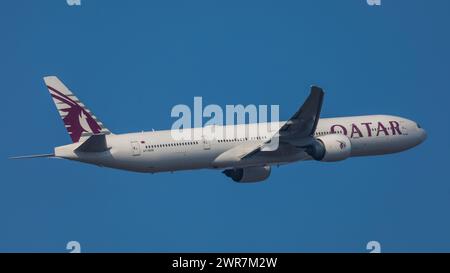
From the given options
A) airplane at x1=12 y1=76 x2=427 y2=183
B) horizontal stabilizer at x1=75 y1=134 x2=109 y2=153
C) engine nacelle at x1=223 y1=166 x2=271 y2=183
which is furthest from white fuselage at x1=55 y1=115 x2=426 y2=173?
engine nacelle at x1=223 y1=166 x2=271 y2=183

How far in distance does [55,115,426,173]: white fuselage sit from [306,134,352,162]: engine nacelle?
1544mm

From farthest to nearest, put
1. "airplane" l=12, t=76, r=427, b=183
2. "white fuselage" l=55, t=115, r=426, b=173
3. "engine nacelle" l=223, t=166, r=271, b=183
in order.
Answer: "engine nacelle" l=223, t=166, r=271, b=183
"white fuselage" l=55, t=115, r=426, b=173
"airplane" l=12, t=76, r=427, b=183

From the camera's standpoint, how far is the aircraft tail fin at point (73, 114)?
75.6 metres

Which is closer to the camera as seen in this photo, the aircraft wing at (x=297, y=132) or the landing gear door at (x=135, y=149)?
the landing gear door at (x=135, y=149)

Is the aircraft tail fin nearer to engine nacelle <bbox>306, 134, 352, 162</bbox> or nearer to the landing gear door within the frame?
the landing gear door

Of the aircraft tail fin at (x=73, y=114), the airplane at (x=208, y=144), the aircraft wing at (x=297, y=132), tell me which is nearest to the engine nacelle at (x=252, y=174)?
the airplane at (x=208, y=144)

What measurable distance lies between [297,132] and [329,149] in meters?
2.42

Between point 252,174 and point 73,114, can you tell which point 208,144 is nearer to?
point 252,174

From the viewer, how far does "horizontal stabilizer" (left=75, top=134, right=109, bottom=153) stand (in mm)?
72125

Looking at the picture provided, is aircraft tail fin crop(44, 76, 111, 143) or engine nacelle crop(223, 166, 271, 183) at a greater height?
aircraft tail fin crop(44, 76, 111, 143)

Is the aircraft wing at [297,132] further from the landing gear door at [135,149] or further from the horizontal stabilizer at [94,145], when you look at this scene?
the horizontal stabilizer at [94,145]

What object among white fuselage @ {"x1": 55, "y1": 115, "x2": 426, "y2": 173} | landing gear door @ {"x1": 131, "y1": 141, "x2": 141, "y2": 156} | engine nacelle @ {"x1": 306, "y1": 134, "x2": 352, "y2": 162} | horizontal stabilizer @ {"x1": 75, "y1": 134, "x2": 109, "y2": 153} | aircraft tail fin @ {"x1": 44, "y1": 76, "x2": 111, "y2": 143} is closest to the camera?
horizontal stabilizer @ {"x1": 75, "y1": 134, "x2": 109, "y2": 153}

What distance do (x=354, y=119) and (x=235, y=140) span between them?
957 centimetres

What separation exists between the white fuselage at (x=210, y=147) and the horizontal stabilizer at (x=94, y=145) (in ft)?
1.05
